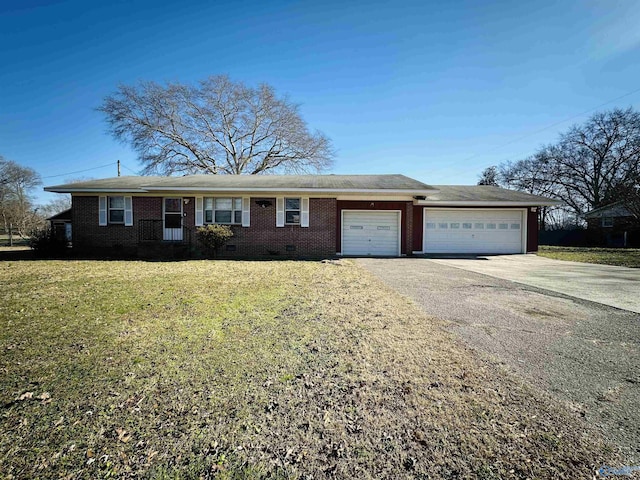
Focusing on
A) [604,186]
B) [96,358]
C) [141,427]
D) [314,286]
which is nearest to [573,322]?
[314,286]

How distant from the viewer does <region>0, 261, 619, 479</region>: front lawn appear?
66.2 inches

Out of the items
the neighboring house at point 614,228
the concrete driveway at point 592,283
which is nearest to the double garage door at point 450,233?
the concrete driveway at point 592,283

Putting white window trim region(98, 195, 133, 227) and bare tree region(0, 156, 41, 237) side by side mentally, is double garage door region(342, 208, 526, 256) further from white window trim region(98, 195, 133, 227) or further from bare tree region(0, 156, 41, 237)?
bare tree region(0, 156, 41, 237)

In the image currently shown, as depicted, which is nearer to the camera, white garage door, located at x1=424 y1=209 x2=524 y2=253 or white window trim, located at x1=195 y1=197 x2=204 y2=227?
white window trim, located at x1=195 y1=197 x2=204 y2=227

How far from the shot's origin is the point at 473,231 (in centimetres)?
1463

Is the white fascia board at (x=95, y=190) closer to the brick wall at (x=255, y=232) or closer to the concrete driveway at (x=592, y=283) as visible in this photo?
the brick wall at (x=255, y=232)

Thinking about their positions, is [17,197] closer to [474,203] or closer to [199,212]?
[199,212]

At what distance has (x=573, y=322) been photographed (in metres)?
4.19

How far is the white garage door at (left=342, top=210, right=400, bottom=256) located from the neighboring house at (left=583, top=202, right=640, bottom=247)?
58.5 feet

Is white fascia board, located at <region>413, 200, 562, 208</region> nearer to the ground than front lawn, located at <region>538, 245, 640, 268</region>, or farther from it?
farther from it

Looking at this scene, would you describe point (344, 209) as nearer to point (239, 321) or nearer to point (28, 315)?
point (239, 321)

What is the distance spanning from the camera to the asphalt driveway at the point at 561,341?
7.29ft

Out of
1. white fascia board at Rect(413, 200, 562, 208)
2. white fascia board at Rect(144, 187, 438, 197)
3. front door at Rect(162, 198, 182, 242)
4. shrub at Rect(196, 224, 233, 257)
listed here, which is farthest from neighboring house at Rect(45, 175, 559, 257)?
shrub at Rect(196, 224, 233, 257)

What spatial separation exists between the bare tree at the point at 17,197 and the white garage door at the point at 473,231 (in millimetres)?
31089
